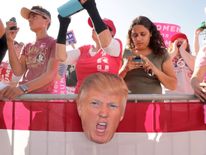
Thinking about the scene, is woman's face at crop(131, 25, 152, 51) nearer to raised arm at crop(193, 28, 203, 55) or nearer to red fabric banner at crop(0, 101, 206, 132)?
red fabric banner at crop(0, 101, 206, 132)

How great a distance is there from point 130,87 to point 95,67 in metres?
0.36

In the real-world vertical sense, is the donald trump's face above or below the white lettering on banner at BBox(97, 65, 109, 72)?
below

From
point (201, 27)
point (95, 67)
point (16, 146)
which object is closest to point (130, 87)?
point (95, 67)

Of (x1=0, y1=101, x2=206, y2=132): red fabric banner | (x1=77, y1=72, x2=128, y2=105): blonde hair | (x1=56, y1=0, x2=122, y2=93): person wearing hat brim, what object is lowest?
(x1=0, y1=101, x2=206, y2=132): red fabric banner

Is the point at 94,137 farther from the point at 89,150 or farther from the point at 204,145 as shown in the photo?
the point at 204,145

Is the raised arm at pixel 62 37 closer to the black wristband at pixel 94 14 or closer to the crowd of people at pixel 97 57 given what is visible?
the crowd of people at pixel 97 57

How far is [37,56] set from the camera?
317 centimetres

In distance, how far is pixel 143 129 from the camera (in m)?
2.31

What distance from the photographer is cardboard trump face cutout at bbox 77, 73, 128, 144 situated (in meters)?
2.06

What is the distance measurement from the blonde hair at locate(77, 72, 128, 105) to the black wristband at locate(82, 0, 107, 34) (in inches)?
16.4

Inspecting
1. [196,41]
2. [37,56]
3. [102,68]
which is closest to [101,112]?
[102,68]

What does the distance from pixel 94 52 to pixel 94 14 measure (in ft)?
2.81

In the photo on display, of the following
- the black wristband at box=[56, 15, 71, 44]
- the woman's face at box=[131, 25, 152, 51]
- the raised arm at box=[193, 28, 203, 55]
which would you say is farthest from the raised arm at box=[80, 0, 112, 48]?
the raised arm at box=[193, 28, 203, 55]

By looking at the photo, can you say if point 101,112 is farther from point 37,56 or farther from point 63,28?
point 37,56
